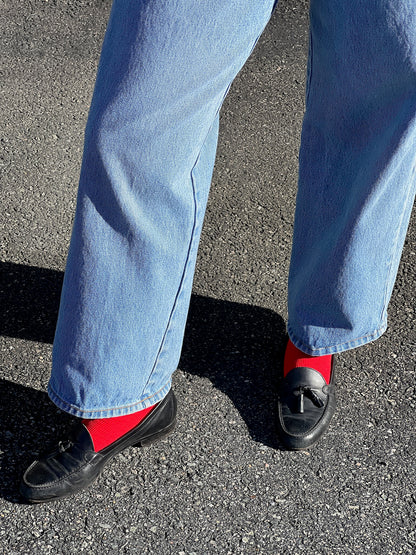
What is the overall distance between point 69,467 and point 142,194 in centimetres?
72

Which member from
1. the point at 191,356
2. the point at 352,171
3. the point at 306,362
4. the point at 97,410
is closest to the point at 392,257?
the point at 352,171

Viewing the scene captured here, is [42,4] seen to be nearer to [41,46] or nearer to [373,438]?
[41,46]

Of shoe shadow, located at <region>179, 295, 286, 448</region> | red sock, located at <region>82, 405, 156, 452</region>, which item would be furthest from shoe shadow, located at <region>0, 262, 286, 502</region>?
red sock, located at <region>82, 405, 156, 452</region>

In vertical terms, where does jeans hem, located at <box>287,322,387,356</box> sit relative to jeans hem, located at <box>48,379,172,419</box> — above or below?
above

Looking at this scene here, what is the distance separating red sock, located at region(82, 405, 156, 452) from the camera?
1.76m

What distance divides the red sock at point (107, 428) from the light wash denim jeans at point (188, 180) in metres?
0.08

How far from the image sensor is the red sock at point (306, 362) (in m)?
2.03

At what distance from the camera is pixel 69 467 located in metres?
1.74

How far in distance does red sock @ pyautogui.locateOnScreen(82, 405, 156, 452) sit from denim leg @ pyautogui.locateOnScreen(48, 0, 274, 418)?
0.07 metres

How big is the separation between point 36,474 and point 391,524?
2.85ft

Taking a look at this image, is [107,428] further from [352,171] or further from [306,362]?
[352,171]

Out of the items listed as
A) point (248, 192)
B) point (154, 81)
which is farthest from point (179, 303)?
point (248, 192)

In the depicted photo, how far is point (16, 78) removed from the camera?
336 centimetres

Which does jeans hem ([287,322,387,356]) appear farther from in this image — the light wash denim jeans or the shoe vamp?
the shoe vamp
